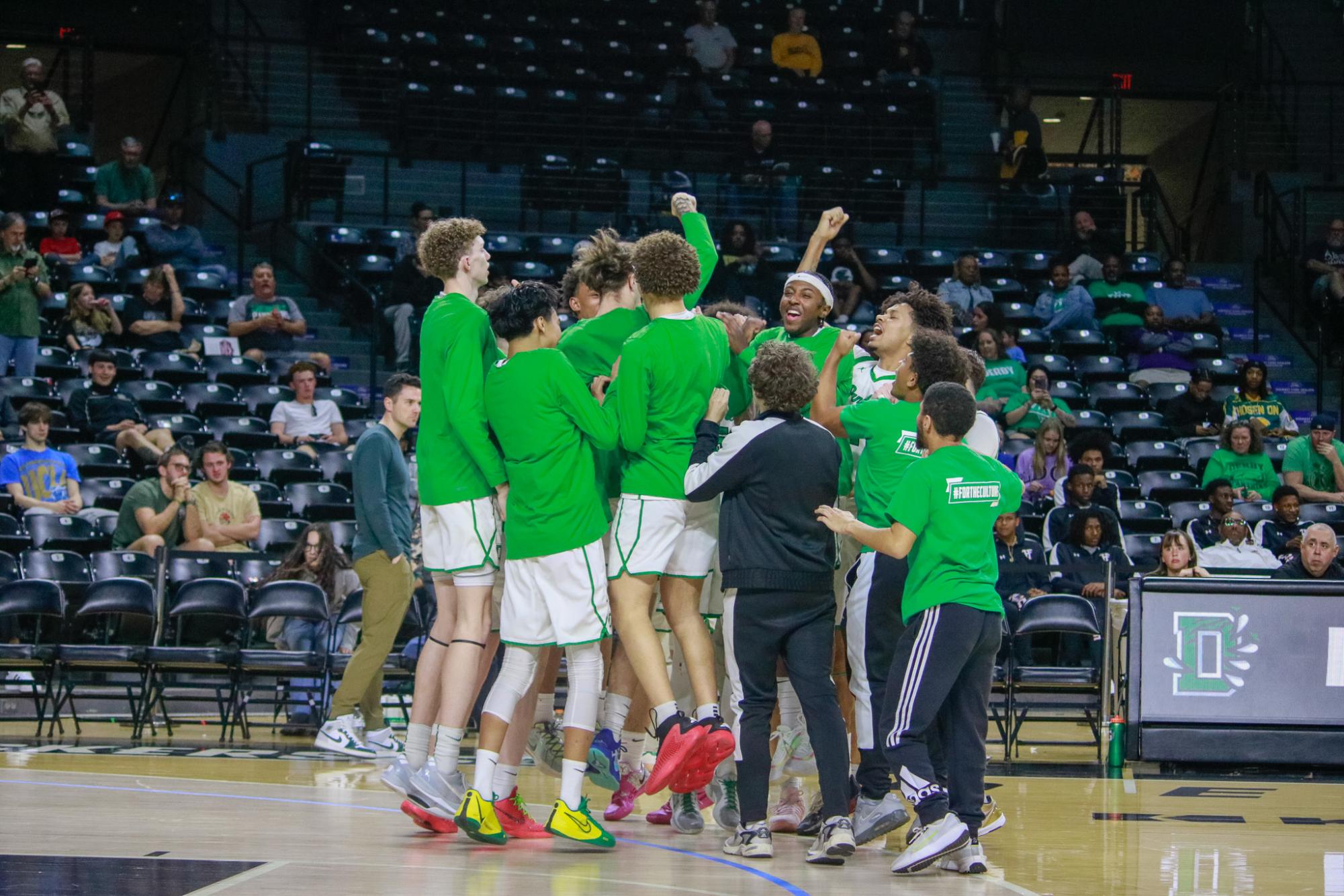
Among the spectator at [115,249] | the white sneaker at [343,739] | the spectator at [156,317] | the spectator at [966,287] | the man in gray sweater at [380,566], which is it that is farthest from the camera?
the spectator at [966,287]

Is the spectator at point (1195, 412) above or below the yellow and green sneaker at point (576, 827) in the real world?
above

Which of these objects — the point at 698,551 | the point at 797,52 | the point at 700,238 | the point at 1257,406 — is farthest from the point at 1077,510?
the point at 797,52

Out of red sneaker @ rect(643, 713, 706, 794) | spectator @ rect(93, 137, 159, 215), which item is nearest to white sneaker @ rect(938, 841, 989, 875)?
red sneaker @ rect(643, 713, 706, 794)

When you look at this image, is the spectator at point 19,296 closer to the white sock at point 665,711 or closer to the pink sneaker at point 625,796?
the pink sneaker at point 625,796

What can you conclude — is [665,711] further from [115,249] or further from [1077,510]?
[115,249]

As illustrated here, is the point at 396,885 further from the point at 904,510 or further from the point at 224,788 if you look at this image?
the point at 224,788

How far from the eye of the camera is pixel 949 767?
5828 millimetres

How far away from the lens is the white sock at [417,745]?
258 inches

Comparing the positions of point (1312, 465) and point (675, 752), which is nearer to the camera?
point (675, 752)

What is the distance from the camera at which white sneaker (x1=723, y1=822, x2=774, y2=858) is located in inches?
228

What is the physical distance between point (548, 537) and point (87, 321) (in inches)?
368

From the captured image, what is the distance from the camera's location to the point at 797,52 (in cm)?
1948

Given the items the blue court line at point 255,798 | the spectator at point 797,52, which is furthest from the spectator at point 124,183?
the blue court line at point 255,798

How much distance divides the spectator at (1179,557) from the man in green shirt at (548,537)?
5530mm
